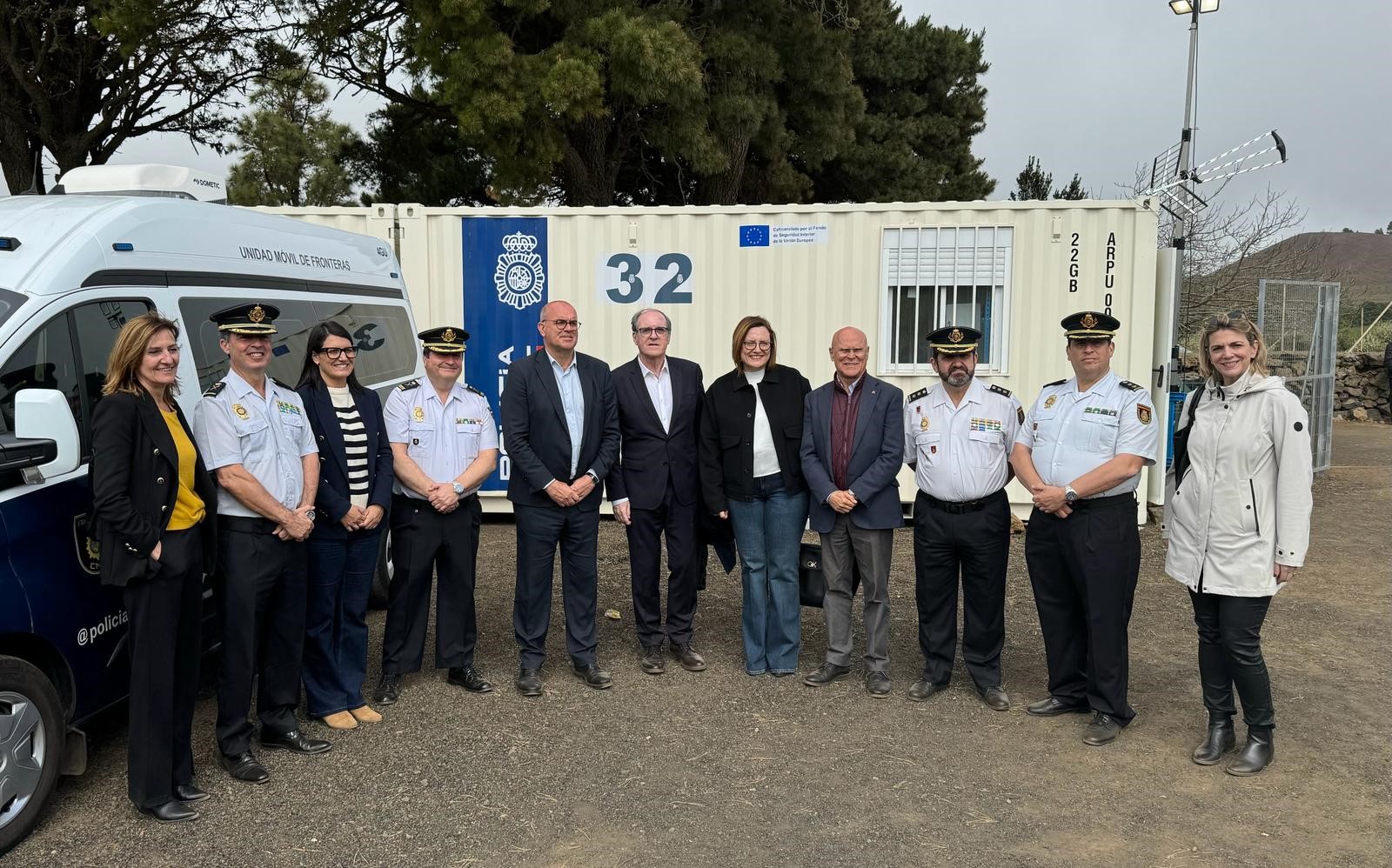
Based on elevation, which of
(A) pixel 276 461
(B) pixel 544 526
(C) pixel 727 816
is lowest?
(C) pixel 727 816

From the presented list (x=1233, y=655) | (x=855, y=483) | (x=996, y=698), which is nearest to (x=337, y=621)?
(x=855, y=483)

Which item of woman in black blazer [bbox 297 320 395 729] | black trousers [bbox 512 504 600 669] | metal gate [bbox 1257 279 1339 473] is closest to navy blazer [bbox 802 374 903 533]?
black trousers [bbox 512 504 600 669]

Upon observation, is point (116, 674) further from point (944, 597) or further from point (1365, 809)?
point (1365, 809)

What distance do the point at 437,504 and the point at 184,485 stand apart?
1.35 meters

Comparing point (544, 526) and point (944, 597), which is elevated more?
point (544, 526)

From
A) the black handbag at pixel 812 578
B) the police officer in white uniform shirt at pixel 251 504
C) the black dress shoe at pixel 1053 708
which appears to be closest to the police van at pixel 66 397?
the police officer in white uniform shirt at pixel 251 504

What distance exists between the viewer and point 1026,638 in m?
→ 5.92

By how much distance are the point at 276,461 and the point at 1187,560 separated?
145 inches

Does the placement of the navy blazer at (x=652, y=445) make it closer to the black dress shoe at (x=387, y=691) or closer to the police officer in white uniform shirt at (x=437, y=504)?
the police officer in white uniform shirt at (x=437, y=504)

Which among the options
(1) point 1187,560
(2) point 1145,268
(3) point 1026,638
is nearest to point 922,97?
(2) point 1145,268

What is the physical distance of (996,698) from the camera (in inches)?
189

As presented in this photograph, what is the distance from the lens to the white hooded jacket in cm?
389

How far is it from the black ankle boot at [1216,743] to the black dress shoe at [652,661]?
8.34ft

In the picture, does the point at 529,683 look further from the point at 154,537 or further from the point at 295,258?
the point at 295,258
